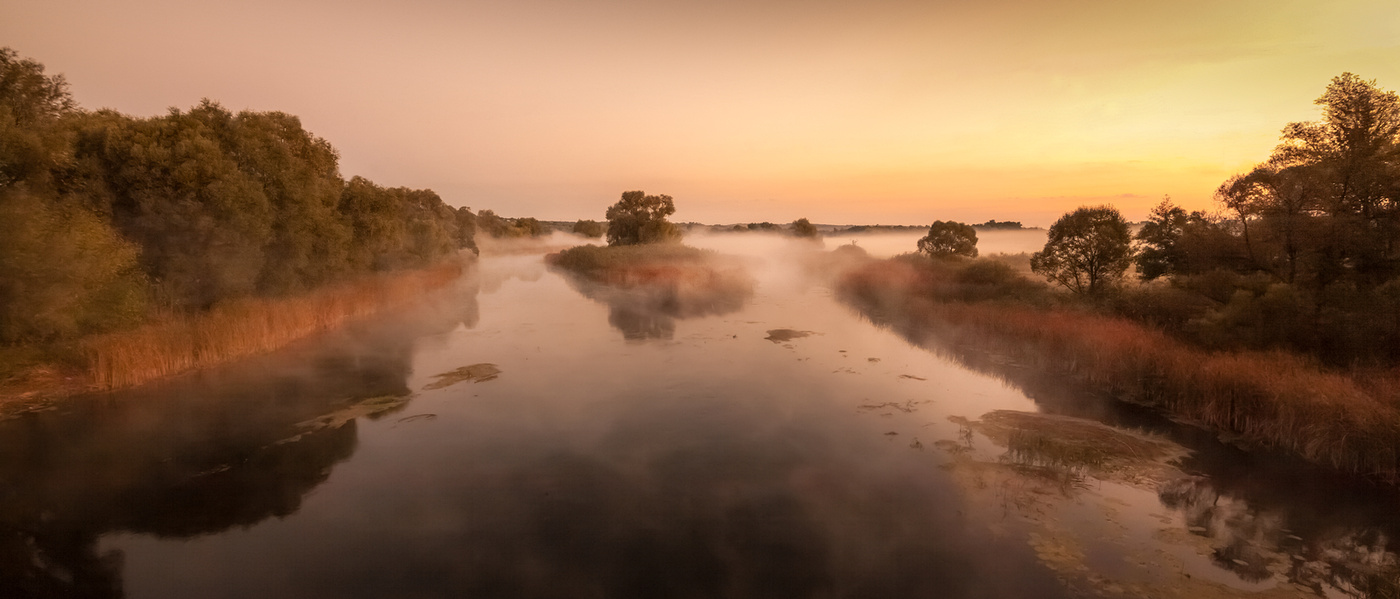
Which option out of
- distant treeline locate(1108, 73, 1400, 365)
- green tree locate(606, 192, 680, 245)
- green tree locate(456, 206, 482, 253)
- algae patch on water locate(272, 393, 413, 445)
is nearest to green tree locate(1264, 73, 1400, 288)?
distant treeline locate(1108, 73, 1400, 365)

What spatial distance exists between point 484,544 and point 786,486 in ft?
18.3

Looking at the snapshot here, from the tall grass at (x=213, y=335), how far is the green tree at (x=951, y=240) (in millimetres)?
38946

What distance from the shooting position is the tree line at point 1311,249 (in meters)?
12.9

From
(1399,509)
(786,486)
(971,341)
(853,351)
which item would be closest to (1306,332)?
(1399,509)

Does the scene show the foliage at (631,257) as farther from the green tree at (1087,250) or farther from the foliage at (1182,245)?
the foliage at (1182,245)

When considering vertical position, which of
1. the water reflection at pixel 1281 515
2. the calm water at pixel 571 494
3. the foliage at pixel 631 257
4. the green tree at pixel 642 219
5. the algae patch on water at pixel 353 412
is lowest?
the water reflection at pixel 1281 515

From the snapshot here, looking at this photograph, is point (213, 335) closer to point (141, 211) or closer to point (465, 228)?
point (141, 211)

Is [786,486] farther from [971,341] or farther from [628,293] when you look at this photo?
[628,293]

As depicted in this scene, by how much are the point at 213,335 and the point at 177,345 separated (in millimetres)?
1318

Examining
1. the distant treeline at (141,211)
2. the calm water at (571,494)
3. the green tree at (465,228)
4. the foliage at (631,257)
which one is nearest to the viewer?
the calm water at (571,494)

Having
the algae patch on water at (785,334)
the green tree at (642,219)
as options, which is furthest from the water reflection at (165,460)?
the green tree at (642,219)

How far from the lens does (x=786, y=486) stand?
35.2 feet

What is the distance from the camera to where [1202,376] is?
1380 cm

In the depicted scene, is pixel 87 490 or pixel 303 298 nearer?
pixel 87 490
